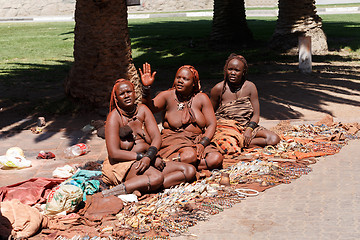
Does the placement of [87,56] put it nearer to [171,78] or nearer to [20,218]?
[171,78]

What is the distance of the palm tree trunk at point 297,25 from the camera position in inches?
593

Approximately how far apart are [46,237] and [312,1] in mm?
12244

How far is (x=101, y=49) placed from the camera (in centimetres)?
964

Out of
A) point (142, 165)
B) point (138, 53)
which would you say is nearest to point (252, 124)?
point (142, 165)

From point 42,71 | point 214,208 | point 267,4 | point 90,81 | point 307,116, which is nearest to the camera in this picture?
point 214,208

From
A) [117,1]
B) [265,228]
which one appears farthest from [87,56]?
[265,228]

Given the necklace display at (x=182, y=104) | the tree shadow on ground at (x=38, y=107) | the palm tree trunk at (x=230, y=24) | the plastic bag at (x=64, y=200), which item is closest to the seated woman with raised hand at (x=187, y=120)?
the necklace display at (x=182, y=104)

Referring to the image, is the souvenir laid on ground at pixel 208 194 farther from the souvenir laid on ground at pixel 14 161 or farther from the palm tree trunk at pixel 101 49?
the palm tree trunk at pixel 101 49

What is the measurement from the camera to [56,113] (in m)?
9.67

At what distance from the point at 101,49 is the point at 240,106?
3.43 metres

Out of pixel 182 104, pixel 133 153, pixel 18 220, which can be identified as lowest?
pixel 18 220

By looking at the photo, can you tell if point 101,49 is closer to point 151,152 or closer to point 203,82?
point 203,82

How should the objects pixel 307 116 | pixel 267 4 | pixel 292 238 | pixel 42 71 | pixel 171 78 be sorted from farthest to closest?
pixel 267 4 < pixel 42 71 < pixel 171 78 < pixel 307 116 < pixel 292 238

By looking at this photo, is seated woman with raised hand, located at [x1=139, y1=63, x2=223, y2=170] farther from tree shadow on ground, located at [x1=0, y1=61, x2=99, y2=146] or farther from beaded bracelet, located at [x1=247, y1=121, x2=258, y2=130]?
tree shadow on ground, located at [x1=0, y1=61, x2=99, y2=146]
